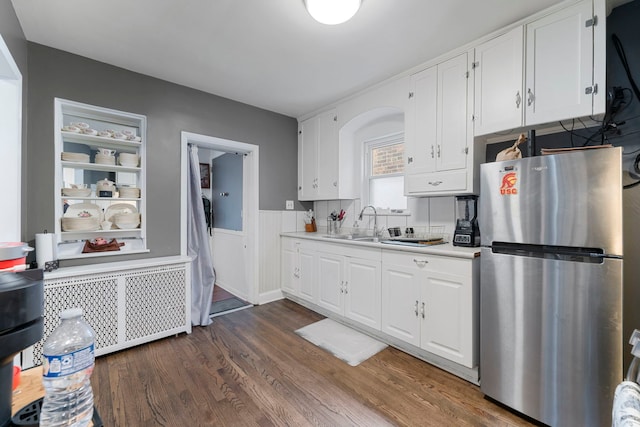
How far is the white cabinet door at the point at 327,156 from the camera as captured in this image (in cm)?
351

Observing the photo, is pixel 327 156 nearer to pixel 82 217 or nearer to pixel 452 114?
pixel 452 114

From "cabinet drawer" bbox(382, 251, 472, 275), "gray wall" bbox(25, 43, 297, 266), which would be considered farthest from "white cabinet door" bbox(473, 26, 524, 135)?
"gray wall" bbox(25, 43, 297, 266)

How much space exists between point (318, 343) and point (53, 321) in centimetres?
213

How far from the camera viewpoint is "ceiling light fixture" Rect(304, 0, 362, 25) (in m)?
1.72

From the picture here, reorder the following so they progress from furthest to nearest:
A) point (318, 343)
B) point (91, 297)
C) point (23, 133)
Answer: point (318, 343) → point (91, 297) → point (23, 133)

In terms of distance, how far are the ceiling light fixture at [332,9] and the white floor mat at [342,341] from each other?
256 cm

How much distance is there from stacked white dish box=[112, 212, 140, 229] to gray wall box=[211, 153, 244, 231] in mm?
1400

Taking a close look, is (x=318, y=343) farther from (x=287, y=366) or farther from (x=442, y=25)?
(x=442, y=25)

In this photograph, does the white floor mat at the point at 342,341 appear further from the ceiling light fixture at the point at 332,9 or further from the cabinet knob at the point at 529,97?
the ceiling light fixture at the point at 332,9

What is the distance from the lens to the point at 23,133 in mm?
2135

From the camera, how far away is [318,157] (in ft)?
12.3

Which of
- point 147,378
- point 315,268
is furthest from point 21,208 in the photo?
point 315,268

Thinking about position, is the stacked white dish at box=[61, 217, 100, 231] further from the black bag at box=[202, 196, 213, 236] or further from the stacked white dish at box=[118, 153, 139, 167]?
the black bag at box=[202, 196, 213, 236]

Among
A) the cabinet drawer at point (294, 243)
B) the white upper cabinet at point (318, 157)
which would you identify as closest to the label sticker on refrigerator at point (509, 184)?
the white upper cabinet at point (318, 157)
